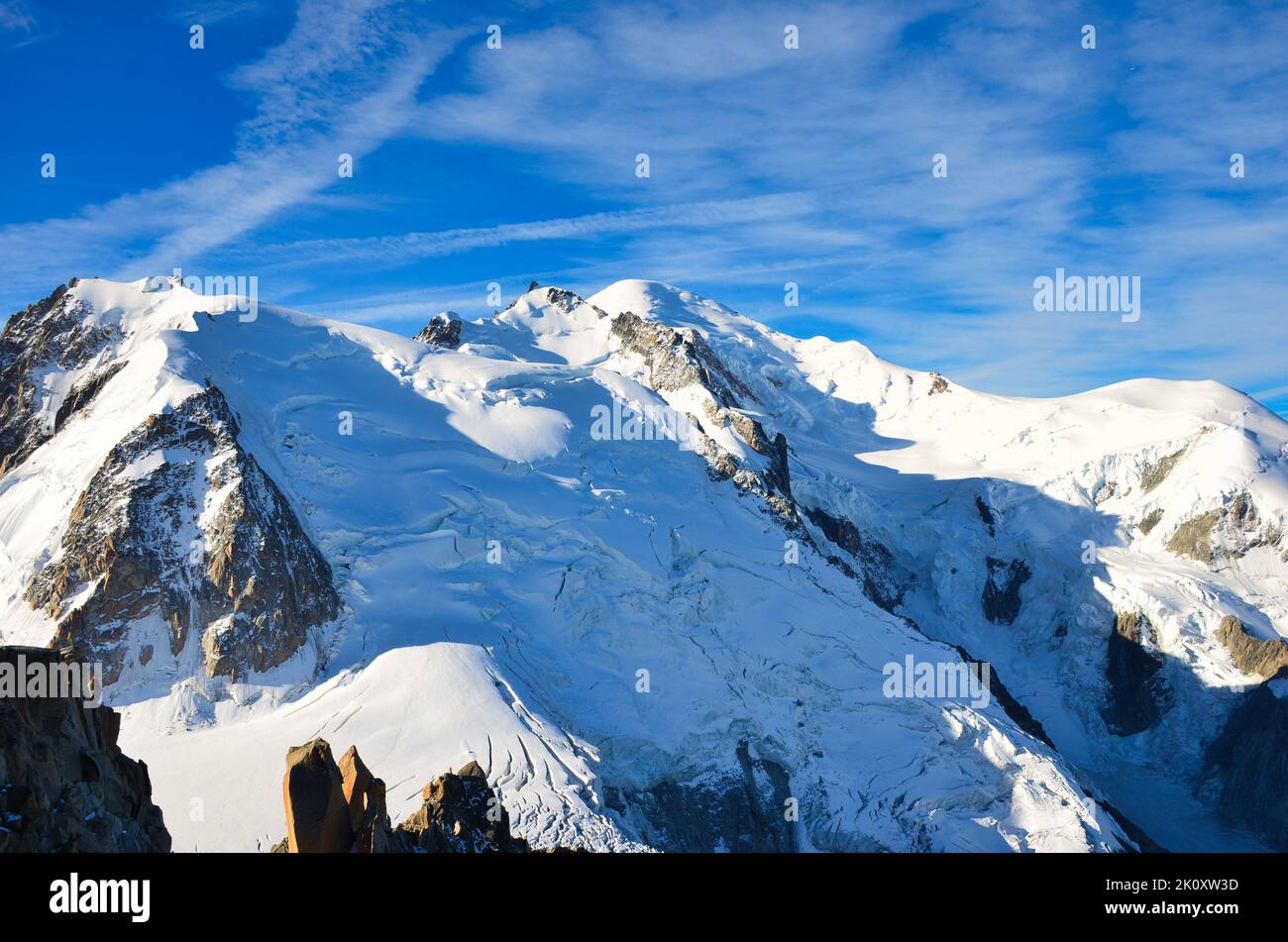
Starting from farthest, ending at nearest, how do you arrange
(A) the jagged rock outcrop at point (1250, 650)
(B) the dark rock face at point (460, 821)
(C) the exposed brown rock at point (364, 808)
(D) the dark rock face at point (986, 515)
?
(D) the dark rock face at point (986, 515) → (A) the jagged rock outcrop at point (1250, 650) → (B) the dark rock face at point (460, 821) → (C) the exposed brown rock at point (364, 808)

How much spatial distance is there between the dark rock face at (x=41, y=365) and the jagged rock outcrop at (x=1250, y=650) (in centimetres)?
10189

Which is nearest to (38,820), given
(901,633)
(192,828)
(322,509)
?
(192,828)

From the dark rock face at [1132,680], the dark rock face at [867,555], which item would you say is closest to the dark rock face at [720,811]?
the dark rock face at [867,555]

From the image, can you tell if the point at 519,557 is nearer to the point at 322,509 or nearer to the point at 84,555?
the point at 322,509

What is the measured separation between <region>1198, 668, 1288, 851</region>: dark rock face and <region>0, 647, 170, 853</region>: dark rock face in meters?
90.4

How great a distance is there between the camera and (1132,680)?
103 metres

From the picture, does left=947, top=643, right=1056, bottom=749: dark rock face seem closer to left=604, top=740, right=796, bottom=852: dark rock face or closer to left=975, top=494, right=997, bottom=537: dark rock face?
left=975, top=494, right=997, bottom=537: dark rock face

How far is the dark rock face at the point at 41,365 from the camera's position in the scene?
267 ft

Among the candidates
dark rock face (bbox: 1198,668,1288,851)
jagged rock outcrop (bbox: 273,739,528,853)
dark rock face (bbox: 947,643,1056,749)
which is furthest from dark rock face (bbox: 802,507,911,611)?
jagged rock outcrop (bbox: 273,739,528,853)

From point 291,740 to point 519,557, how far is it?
2367cm

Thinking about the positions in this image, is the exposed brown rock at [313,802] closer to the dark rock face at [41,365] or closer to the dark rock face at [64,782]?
the dark rock face at [64,782]

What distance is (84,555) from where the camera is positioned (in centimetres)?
6369

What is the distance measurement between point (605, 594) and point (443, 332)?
56304 mm

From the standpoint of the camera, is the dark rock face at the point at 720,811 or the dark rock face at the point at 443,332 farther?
the dark rock face at the point at 443,332
